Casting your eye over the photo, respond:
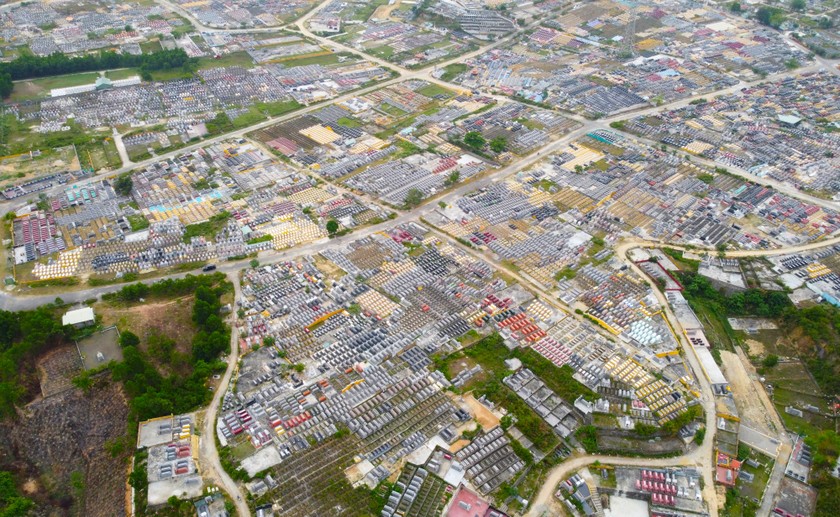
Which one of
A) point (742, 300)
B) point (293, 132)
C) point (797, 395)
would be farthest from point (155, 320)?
point (797, 395)

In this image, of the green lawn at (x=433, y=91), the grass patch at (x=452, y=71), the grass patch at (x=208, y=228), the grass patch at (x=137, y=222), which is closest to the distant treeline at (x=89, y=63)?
the grass patch at (x=137, y=222)

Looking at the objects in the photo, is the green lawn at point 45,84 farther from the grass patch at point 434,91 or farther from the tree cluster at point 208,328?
the tree cluster at point 208,328

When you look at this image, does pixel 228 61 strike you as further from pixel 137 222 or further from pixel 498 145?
pixel 498 145

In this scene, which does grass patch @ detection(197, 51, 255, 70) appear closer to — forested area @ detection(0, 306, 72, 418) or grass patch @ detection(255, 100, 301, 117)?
grass patch @ detection(255, 100, 301, 117)

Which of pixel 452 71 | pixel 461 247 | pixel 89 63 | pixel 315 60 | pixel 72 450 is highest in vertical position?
pixel 89 63

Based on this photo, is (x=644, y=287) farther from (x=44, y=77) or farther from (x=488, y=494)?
(x=44, y=77)

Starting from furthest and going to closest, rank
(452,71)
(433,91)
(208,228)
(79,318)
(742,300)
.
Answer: (452,71), (433,91), (208,228), (742,300), (79,318)
